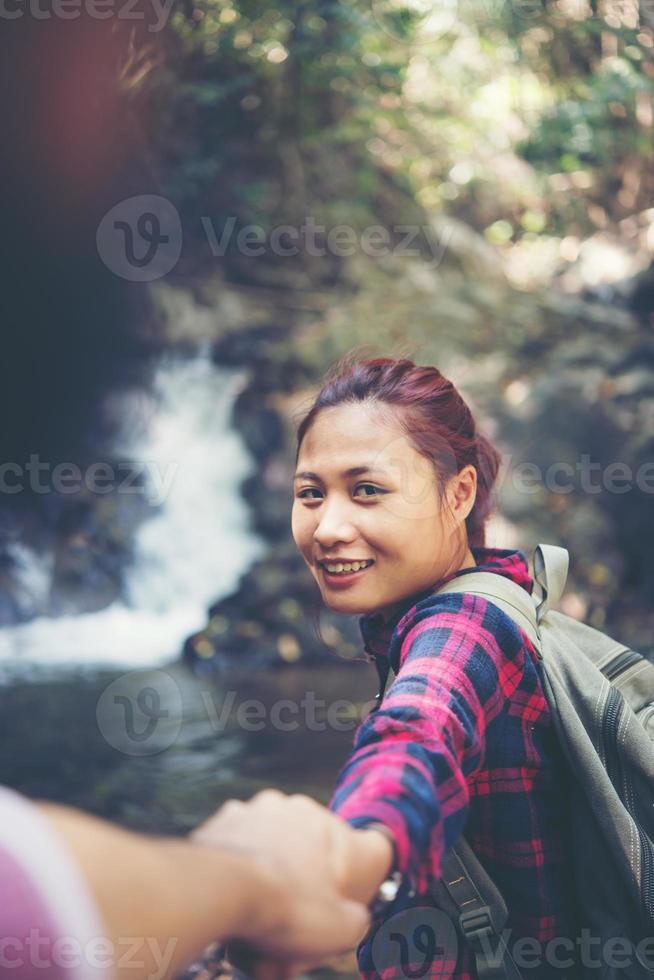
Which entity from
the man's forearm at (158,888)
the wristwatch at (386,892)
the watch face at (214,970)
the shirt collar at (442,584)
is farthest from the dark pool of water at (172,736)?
the man's forearm at (158,888)

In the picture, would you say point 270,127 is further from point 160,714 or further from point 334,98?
point 160,714

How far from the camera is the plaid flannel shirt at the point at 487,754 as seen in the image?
3.82 feet

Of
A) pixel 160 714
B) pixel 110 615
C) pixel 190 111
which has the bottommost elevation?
pixel 160 714

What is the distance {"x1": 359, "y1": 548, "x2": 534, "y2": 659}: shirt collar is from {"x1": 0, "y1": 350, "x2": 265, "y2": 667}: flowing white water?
6.08 metres

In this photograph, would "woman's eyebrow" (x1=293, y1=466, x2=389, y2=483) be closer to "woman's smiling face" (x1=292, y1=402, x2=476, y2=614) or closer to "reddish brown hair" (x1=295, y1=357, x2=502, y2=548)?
"woman's smiling face" (x1=292, y1=402, x2=476, y2=614)

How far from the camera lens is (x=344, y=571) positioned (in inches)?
62.2

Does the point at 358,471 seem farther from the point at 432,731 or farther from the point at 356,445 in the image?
the point at 432,731

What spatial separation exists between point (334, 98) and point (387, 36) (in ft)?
4.33

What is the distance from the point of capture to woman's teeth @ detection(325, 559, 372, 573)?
1.57m

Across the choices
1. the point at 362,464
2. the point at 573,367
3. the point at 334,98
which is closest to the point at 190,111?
the point at 334,98

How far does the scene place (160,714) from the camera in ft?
21.1

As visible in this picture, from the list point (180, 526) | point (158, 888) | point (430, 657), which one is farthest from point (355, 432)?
point (180, 526)

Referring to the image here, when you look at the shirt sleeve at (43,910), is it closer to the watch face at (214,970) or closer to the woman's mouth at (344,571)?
the woman's mouth at (344,571)

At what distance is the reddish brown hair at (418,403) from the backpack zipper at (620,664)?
40cm
